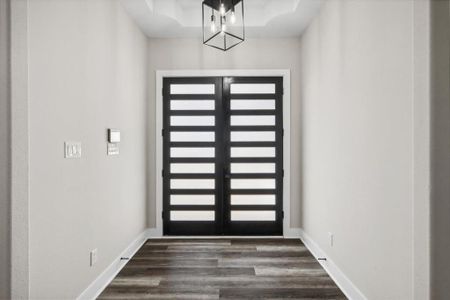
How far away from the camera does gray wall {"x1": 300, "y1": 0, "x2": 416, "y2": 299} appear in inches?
74.4

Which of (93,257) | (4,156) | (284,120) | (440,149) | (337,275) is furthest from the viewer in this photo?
(284,120)

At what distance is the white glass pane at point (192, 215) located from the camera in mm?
4531

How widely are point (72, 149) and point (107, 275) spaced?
1.37 metres

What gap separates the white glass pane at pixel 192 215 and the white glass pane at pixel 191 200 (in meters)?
0.12

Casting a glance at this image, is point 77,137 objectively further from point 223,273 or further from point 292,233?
point 292,233

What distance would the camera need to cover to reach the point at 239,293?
110 inches

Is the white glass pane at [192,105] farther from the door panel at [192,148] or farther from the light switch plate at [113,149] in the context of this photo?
the light switch plate at [113,149]

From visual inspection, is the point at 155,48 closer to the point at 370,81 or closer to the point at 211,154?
the point at 211,154

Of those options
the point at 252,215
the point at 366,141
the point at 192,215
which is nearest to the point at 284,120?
the point at 252,215

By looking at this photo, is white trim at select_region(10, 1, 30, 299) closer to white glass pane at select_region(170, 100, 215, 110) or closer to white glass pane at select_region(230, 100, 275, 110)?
white glass pane at select_region(170, 100, 215, 110)

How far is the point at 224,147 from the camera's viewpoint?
177 inches

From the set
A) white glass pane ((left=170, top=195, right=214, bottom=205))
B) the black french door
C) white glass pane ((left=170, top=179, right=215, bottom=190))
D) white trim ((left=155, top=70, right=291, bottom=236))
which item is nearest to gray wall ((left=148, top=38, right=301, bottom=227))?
white trim ((left=155, top=70, right=291, bottom=236))

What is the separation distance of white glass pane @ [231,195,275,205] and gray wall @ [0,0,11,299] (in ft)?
10.2

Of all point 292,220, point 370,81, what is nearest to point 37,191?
point 370,81
